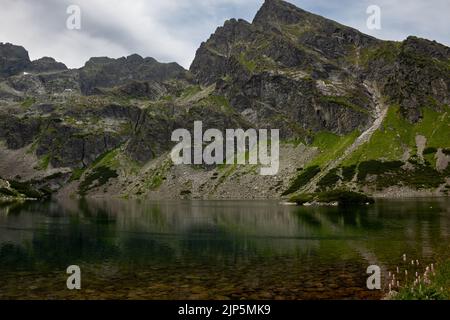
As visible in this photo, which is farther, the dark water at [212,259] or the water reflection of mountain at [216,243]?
the water reflection of mountain at [216,243]

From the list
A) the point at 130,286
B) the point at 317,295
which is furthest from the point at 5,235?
the point at 317,295

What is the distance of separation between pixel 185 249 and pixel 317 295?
3012 centimetres

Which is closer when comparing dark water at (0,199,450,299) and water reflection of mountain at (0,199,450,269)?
dark water at (0,199,450,299)

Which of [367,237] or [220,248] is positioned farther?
[367,237]

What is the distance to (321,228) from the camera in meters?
83.9

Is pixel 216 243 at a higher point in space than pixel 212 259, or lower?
lower

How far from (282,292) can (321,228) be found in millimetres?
52416

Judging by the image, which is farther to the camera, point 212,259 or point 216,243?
point 216,243

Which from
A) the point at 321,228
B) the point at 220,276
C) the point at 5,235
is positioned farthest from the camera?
the point at 321,228
